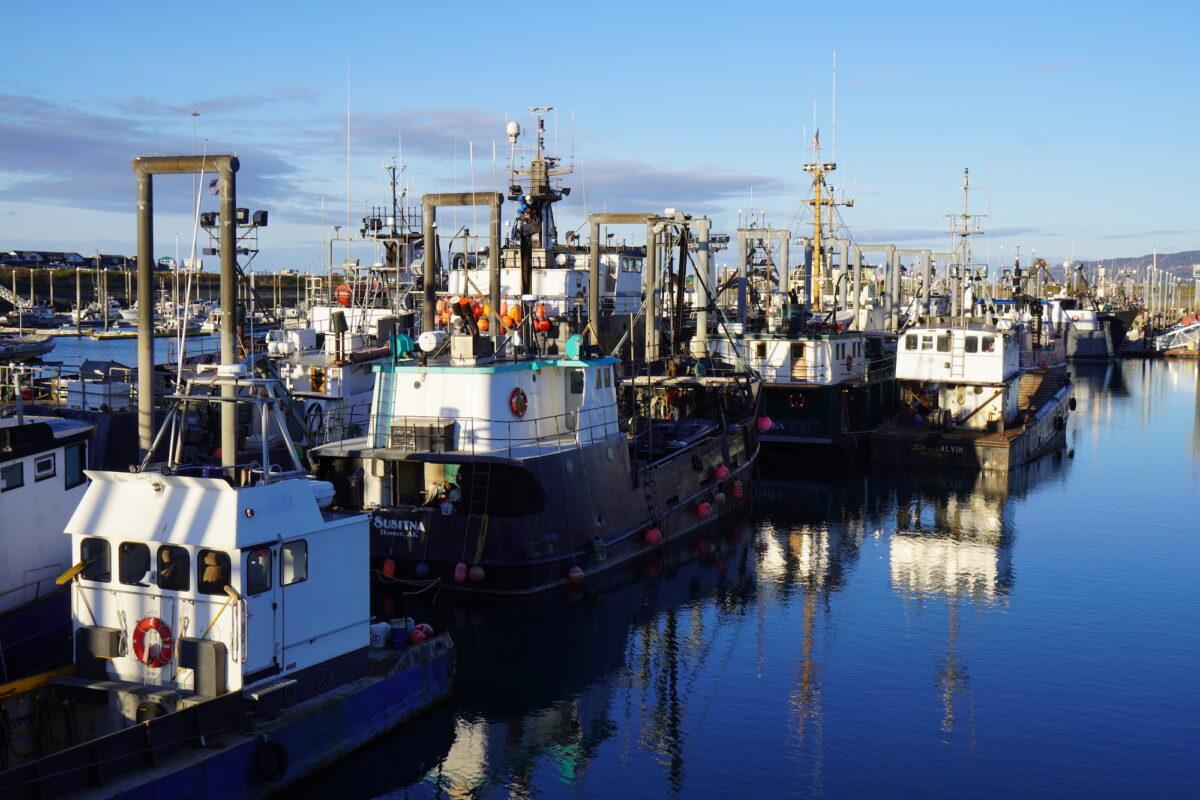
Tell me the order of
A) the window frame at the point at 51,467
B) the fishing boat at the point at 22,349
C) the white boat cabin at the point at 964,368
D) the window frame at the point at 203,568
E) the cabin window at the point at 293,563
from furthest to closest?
the fishing boat at the point at 22,349 → the white boat cabin at the point at 964,368 → the window frame at the point at 51,467 → the cabin window at the point at 293,563 → the window frame at the point at 203,568

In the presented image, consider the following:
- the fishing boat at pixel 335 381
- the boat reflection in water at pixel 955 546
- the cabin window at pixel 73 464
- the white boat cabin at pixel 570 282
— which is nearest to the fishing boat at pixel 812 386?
the boat reflection in water at pixel 955 546

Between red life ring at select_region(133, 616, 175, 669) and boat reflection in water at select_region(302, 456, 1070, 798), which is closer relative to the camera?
red life ring at select_region(133, 616, 175, 669)

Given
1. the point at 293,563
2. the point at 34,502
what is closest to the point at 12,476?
the point at 34,502

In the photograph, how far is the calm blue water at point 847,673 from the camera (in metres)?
16.6

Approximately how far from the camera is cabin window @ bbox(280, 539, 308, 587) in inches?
583

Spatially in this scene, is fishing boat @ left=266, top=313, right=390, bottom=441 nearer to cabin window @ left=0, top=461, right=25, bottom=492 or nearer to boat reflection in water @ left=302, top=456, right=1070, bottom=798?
boat reflection in water @ left=302, top=456, right=1070, bottom=798

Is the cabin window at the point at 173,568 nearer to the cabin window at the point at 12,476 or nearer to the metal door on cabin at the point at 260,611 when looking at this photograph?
the metal door on cabin at the point at 260,611

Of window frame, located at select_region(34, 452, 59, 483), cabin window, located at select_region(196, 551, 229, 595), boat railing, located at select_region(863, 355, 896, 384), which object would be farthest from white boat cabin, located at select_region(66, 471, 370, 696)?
boat railing, located at select_region(863, 355, 896, 384)

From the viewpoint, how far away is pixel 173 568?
47.3 feet

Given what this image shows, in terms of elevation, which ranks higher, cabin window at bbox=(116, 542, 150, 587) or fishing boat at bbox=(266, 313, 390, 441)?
fishing boat at bbox=(266, 313, 390, 441)

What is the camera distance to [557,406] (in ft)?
87.1

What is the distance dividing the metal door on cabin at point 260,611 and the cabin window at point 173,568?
0.80m

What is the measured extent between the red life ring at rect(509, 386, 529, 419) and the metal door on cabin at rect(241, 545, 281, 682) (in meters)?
10.5

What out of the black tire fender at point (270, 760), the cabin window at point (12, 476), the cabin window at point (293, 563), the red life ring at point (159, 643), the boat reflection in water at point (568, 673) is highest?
the cabin window at point (12, 476)
